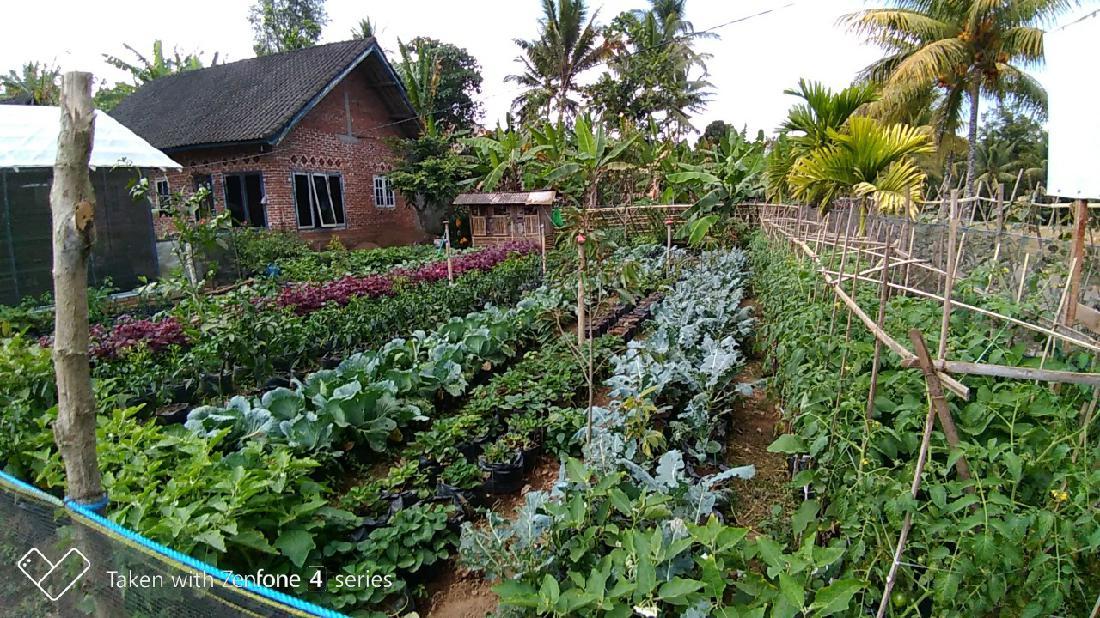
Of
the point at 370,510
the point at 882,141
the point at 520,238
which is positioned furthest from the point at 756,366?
the point at 520,238

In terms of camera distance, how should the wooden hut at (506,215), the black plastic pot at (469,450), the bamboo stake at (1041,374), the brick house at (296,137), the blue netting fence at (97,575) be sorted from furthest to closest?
the wooden hut at (506,215), the brick house at (296,137), the black plastic pot at (469,450), the bamboo stake at (1041,374), the blue netting fence at (97,575)

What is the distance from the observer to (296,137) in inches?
620

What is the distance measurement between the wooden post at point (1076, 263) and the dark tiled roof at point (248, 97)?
1501 cm

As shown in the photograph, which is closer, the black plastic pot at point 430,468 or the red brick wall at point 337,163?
the black plastic pot at point 430,468

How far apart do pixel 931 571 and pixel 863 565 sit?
38 cm

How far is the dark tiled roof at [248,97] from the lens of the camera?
15195 mm

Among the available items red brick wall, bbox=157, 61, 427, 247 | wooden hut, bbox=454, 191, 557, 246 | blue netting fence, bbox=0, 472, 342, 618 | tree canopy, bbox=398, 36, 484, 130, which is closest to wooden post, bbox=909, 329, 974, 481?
blue netting fence, bbox=0, 472, 342, 618

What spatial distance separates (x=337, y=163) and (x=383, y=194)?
1962 mm

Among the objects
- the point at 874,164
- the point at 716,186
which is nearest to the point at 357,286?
the point at 874,164

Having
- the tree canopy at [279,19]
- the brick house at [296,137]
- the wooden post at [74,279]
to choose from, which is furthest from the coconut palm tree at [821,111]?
the tree canopy at [279,19]

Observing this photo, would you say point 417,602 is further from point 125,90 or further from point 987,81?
point 125,90

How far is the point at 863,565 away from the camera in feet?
8.23

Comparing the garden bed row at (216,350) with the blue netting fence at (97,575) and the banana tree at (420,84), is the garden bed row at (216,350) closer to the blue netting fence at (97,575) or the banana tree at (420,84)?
the blue netting fence at (97,575)

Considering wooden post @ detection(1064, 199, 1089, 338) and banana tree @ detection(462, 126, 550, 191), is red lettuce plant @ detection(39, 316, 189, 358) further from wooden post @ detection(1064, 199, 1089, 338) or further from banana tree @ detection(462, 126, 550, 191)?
wooden post @ detection(1064, 199, 1089, 338)
